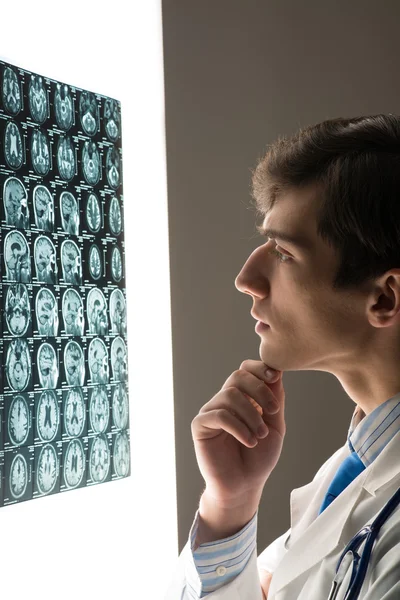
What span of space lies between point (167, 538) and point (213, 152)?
120 centimetres

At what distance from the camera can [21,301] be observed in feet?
5.48

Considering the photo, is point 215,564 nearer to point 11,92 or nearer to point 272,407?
Answer: point 272,407

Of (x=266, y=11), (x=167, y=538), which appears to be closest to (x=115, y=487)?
(x=167, y=538)

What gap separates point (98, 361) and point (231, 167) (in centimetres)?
73

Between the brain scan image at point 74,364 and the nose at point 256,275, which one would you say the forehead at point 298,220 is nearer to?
the nose at point 256,275

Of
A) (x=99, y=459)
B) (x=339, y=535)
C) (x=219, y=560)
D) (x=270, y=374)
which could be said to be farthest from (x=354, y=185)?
(x=99, y=459)

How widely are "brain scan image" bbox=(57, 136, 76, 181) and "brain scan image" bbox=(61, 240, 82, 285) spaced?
18cm

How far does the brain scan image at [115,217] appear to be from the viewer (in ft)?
6.40

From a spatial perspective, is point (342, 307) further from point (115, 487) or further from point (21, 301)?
point (115, 487)

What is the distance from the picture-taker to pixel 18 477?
1637 millimetres

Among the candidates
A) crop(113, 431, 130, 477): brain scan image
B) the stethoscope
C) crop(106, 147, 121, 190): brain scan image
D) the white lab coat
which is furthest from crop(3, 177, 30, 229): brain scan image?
the stethoscope

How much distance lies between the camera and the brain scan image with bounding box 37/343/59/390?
67.2 inches

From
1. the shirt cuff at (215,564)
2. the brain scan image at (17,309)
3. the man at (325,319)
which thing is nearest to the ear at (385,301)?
the man at (325,319)

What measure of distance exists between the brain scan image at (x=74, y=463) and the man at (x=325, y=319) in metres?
0.64
